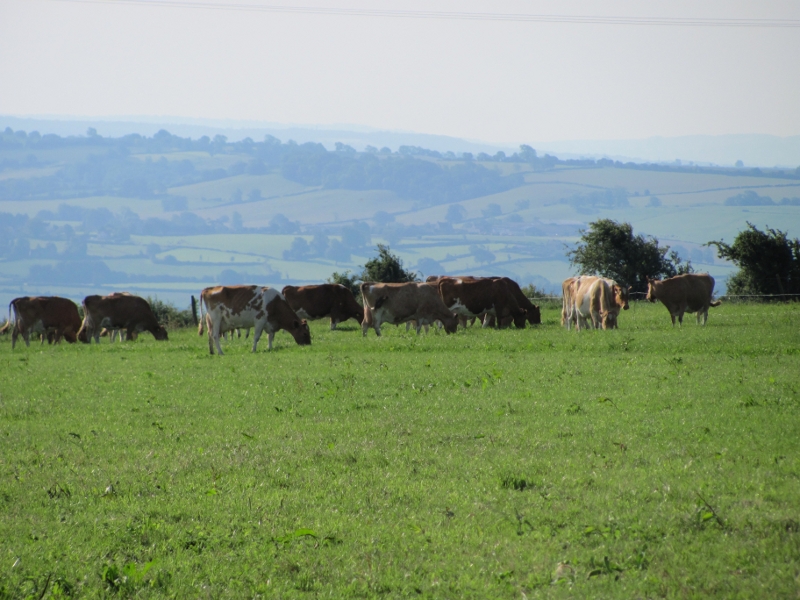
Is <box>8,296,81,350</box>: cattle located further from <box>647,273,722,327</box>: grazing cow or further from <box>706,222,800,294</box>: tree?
<box>706,222,800,294</box>: tree

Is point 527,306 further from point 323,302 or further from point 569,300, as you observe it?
point 323,302

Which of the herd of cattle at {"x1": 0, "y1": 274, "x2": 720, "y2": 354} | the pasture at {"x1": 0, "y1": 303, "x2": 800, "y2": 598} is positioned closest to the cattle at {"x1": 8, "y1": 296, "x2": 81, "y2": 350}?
the herd of cattle at {"x1": 0, "y1": 274, "x2": 720, "y2": 354}

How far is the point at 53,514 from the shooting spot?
8945mm

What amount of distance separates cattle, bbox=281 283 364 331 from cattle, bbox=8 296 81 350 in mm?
8453

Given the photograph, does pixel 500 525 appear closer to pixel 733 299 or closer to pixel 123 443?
pixel 123 443

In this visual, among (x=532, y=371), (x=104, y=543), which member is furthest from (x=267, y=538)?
(x=532, y=371)

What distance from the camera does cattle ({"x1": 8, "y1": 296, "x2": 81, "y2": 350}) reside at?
34.8 m

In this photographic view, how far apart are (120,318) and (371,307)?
1004 centimetres

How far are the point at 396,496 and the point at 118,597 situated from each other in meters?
2.95

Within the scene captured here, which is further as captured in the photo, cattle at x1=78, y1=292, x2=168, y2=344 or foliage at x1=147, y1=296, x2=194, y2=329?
foliage at x1=147, y1=296, x2=194, y2=329

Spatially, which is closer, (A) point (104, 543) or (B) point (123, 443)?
(A) point (104, 543)

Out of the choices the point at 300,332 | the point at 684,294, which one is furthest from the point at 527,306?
the point at 300,332

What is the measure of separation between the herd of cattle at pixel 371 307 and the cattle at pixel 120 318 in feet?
0.12

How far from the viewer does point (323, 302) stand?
3741cm
